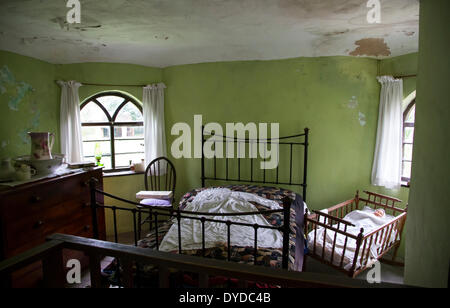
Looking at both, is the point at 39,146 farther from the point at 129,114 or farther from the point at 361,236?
the point at 361,236

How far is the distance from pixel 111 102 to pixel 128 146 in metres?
0.70

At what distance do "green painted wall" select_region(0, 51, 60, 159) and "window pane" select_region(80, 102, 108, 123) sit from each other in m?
0.34

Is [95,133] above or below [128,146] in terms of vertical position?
above

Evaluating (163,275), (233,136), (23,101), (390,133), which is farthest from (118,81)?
(390,133)

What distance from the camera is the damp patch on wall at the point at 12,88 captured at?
9.02ft

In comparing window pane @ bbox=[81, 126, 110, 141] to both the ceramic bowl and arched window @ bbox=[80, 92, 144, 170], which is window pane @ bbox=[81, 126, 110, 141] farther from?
the ceramic bowl

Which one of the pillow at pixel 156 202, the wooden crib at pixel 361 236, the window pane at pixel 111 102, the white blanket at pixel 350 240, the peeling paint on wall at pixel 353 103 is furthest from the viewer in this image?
the window pane at pixel 111 102

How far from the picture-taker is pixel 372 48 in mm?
3018

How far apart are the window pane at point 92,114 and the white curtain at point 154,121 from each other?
659 millimetres

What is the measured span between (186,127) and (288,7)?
2246mm

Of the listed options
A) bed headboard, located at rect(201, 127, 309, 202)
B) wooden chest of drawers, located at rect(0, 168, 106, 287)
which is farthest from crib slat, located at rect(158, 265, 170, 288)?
bed headboard, located at rect(201, 127, 309, 202)

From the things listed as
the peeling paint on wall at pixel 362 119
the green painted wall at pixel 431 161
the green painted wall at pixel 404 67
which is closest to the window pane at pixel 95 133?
the peeling paint on wall at pixel 362 119

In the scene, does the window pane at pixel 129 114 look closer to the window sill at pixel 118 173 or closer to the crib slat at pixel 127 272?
the window sill at pixel 118 173

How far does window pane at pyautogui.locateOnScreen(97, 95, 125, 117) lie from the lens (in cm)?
375
